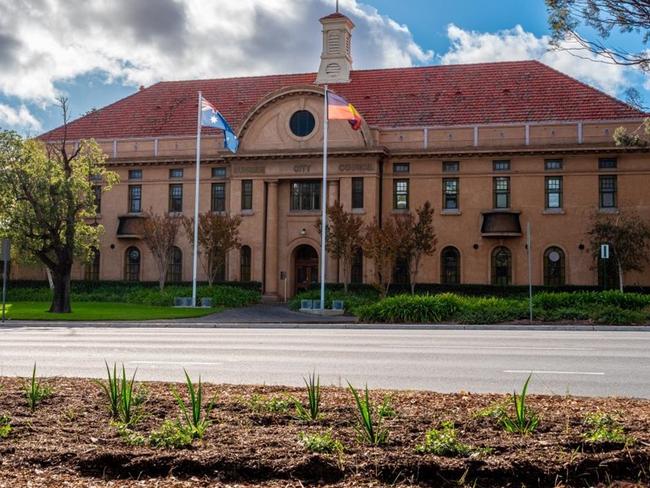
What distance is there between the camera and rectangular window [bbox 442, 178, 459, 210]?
42438 mm

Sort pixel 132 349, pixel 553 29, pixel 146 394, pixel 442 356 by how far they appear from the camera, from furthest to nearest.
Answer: pixel 132 349 < pixel 442 356 < pixel 553 29 < pixel 146 394

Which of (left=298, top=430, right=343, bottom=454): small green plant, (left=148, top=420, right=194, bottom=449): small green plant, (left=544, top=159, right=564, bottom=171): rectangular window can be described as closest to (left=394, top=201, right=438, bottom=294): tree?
(left=544, top=159, right=564, bottom=171): rectangular window

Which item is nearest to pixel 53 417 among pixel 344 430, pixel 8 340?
pixel 344 430

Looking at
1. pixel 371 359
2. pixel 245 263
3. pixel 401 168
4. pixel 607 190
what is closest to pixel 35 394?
pixel 371 359

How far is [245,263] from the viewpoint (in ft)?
147

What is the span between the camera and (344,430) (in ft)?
21.4

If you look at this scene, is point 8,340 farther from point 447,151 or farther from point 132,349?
point 447,151

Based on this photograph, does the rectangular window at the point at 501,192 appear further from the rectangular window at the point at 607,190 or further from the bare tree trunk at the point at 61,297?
the bare tree trunk at the point at 61,297

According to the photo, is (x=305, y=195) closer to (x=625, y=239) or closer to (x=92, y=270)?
(x=92, y=270)

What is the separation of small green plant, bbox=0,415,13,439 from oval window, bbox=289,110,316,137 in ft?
122

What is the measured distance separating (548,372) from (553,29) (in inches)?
211

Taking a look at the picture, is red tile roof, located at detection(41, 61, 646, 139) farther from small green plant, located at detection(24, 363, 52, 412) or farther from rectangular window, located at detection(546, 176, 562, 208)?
small green plant, located at detection(24, 363, 52, 412)

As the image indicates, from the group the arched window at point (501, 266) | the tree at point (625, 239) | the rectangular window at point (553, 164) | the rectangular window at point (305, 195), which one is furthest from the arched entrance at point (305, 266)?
the tree at point (625, 239)

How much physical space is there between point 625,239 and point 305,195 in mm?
17448
